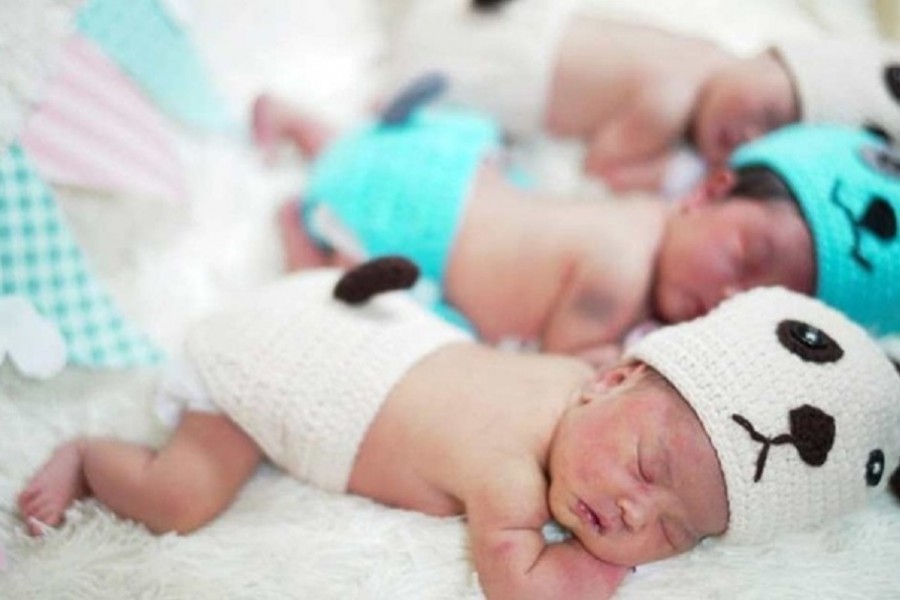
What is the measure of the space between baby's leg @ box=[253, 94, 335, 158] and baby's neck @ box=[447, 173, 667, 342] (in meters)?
0.34

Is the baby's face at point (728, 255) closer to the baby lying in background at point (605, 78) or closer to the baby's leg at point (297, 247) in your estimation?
the baby lying in background at point (605, 78)

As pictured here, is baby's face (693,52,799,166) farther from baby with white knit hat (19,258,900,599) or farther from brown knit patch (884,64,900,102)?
baby with white knit hat (19,258,900,599)

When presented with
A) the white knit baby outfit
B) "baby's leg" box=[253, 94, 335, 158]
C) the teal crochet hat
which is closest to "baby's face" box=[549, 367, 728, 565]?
the white knit baby outfit

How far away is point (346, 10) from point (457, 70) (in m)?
0.31

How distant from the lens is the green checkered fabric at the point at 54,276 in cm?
112

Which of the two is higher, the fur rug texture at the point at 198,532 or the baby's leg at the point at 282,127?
the baby's leg at the point at 282,127

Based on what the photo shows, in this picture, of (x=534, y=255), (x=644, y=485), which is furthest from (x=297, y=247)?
(x=644, y=485)

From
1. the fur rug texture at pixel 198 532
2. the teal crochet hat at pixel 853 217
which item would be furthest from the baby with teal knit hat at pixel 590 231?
the fur rug texture at pixel 198 532

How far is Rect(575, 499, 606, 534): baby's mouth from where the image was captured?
100 centimetres

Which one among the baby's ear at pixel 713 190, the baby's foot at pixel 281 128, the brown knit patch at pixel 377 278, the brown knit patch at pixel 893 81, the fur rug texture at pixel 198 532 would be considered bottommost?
the fur rug texture at pixel 198 532

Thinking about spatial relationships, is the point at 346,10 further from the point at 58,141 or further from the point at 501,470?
the point at 501,470

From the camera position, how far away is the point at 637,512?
0.98 meters

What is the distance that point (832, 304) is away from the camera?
1.29 metres

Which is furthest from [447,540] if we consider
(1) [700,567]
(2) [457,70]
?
(2) [457,70]
